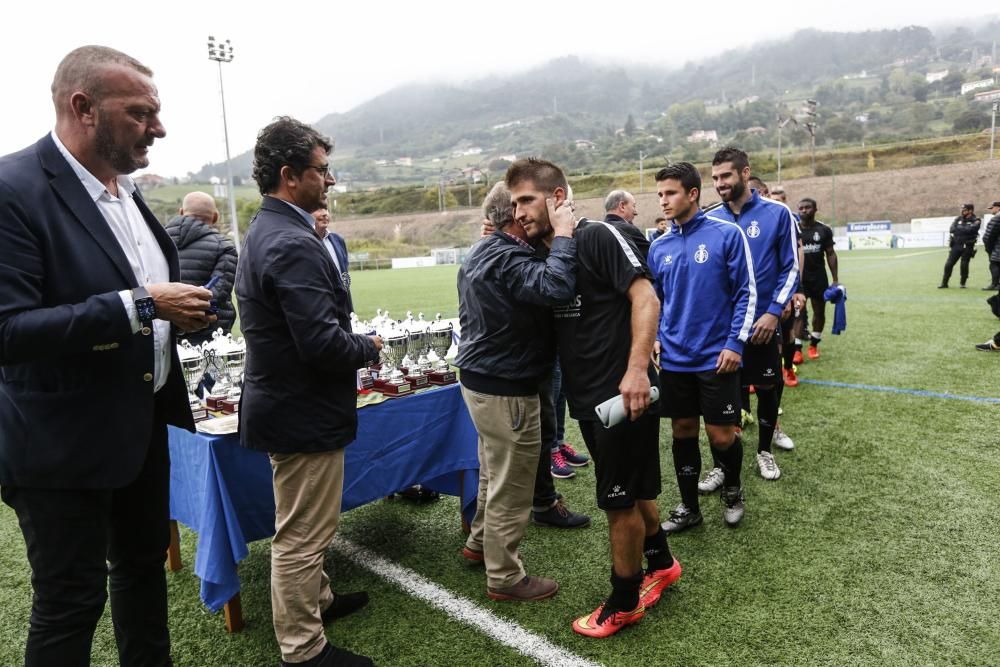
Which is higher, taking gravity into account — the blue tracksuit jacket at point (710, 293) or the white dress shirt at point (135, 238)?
the white dress shirt at point (135, 238)

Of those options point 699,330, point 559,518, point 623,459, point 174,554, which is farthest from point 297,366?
point 699,330

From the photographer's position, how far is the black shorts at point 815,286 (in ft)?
25.0

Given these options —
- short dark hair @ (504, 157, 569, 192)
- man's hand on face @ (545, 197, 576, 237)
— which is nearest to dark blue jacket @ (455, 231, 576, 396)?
man's hand on face @ (545, 197, 576, 237)

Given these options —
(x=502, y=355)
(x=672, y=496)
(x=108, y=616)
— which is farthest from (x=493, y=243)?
(x=108, y=616)

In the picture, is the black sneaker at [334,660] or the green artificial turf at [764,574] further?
the green artificial turf at [764,574]

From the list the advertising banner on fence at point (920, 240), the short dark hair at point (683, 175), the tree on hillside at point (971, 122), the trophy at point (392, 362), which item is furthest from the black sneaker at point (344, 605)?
the tree on hillside at point (971, 122)

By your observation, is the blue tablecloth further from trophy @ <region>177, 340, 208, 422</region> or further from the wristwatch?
the wristwatch

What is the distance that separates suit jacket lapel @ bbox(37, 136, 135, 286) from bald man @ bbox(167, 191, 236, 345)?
2.75 m

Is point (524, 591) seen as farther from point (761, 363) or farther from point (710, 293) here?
point (761, 363)

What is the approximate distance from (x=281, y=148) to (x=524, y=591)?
86.7 inches

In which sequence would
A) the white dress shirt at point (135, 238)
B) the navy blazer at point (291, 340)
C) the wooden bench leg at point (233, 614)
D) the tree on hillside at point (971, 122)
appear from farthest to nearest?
the tree on hillside at point (971, 122) → the wooden bench leg at point (233, 614) → the navy blazer at point (291, 340) → the white dress shirt at point (135, 238)

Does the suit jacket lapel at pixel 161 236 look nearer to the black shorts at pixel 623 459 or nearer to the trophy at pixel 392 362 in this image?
the trophy at pixel 392 362

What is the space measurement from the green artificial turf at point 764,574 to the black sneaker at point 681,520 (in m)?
0.05

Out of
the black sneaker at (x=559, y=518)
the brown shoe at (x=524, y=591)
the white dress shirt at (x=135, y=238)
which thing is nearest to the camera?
the white dress shirt at (x=135, y=238)
